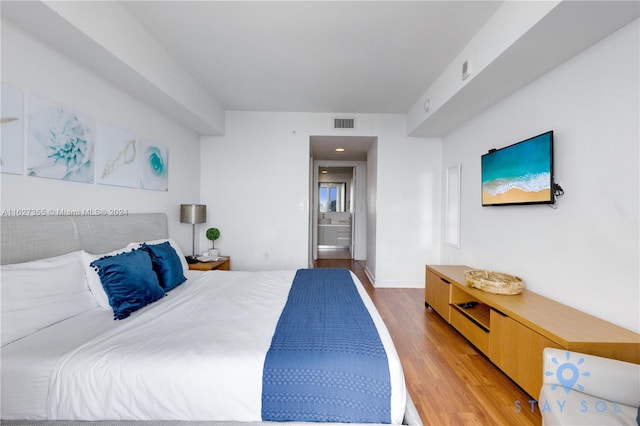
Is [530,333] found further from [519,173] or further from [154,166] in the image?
[154,166]

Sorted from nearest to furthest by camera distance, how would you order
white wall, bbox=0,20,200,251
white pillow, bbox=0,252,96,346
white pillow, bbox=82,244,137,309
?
white pillow, bbox=0,252,96,346, white wall, bbox=0,20,200,251, white pillow, bbox=82,244,137,309

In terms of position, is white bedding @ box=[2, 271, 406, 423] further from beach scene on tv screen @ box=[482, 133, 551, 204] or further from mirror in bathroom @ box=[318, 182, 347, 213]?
mirror in bathroom @ box=[318, 182, 347, 213]

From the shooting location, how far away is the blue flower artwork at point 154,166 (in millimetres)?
2837

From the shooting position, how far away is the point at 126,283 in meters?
1.75

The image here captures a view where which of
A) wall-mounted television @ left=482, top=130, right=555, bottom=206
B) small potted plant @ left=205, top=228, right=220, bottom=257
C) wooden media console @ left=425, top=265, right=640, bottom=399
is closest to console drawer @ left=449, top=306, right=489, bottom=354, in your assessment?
wooden media console @ left=425, top=265, right=640, bottom=399

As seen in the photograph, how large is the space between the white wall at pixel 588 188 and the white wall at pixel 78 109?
3633mm

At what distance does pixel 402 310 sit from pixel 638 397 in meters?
2.30

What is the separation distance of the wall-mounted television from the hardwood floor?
4.64 ft

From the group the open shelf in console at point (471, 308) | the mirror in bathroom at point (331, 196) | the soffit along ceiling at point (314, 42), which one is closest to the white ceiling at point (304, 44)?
the soffit along ceiling at point (314, 42)

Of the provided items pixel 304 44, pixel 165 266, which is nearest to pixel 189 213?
pixel 165 266

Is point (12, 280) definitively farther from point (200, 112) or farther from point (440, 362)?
point (440, 362)

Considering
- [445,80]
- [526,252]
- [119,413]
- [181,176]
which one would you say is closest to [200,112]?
[181,176]

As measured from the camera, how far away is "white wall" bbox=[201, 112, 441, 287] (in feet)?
14.4

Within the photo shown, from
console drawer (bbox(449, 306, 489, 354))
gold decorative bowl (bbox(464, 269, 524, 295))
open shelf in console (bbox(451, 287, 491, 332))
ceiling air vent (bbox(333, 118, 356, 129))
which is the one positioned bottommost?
console drawer (bbox(449, 306, 489, 354))
